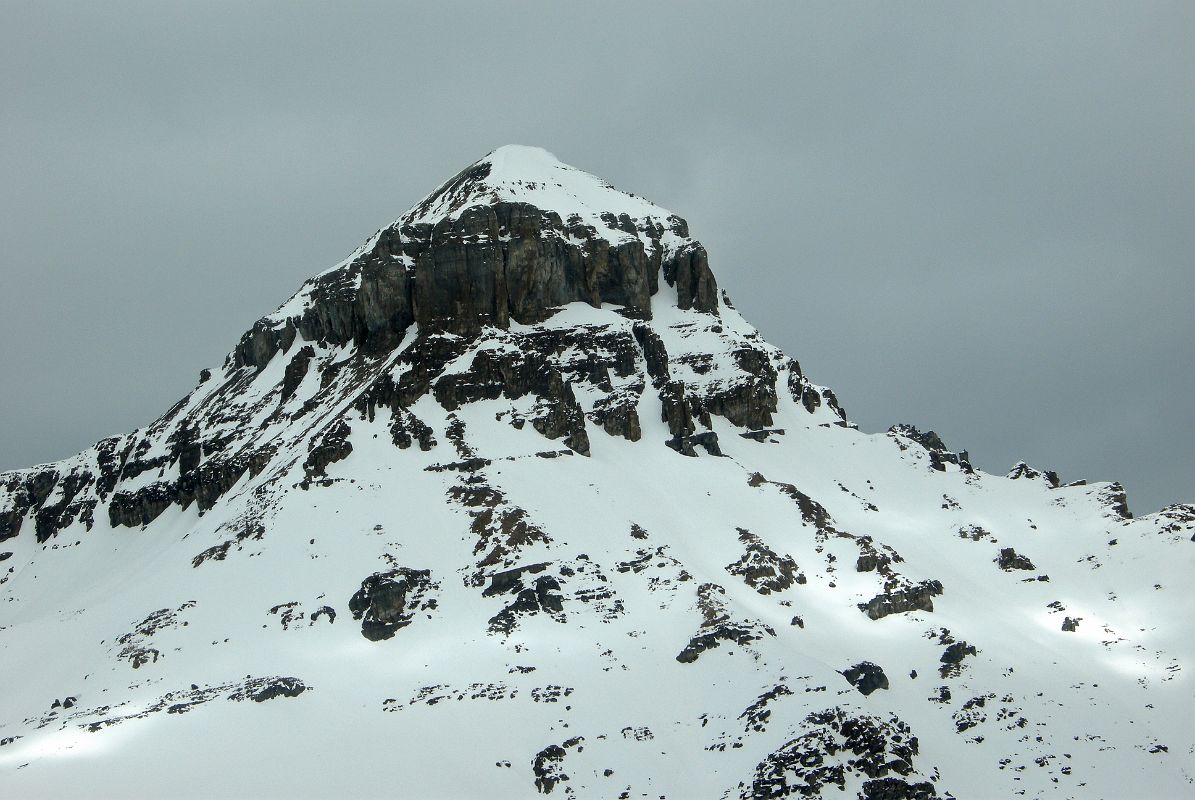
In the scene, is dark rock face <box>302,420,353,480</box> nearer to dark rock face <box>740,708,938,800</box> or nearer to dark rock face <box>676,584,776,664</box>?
dark rock face <box>676,584,776,664</box>

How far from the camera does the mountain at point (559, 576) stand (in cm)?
6397

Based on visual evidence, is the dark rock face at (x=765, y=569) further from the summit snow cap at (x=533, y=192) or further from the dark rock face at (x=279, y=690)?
the summit snow cap at (x=533, y=192)

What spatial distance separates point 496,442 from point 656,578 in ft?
95.4

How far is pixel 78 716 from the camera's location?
69.0 m

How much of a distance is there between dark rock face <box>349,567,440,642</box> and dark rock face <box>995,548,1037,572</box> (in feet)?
193

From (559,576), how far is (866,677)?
27.3 metres

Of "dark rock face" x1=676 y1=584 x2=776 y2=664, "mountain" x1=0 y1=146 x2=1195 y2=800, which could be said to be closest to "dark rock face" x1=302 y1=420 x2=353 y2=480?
"mountain" x1=0 y1=146 x2=1195 y2=800

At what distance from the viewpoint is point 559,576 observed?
3332 inches

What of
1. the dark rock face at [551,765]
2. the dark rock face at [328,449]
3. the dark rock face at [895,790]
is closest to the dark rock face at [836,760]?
the dark rock face at [895,790]

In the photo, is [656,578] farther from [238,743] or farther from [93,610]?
[93,610]

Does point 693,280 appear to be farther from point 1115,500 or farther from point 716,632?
point 716,632

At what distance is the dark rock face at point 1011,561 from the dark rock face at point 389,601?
5879cm

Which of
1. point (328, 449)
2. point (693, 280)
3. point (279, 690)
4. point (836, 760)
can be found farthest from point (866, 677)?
point (693, 280)

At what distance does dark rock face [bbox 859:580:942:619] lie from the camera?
8581cm
